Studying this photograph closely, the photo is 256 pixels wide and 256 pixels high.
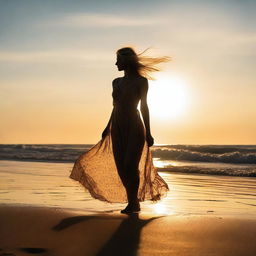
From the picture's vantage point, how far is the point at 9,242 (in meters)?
4.80

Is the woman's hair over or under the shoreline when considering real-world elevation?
over

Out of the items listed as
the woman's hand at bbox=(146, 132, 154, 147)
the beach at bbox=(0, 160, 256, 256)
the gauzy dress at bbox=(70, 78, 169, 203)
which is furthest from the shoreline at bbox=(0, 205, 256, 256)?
the woman's hand at bbox=(146, 132, 154, 147)

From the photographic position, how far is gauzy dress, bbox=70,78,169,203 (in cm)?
680

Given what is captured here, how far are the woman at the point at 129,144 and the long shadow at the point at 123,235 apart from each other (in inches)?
28.9

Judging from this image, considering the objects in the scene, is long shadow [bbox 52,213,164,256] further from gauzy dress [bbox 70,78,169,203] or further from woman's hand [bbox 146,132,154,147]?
woman's hand [bbox 146,132,154,147]

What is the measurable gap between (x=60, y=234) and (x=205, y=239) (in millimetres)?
1491

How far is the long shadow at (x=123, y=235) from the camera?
15.0ft

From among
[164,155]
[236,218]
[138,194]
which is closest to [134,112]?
[138,194]

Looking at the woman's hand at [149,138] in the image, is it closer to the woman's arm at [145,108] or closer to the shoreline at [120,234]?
the woman's arm at [145,108]

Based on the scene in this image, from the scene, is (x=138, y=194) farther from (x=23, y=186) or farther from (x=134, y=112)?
(x=23, y=186)

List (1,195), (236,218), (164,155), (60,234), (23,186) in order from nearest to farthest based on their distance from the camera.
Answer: (60,234) → (236,218) → (1,195) → (23,186) → (164,155)

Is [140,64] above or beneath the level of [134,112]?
above

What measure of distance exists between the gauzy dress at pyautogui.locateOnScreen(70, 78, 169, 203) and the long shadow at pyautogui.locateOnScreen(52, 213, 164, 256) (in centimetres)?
91

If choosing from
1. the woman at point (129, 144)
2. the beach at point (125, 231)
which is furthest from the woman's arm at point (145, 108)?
the beach at point (125, 231)
